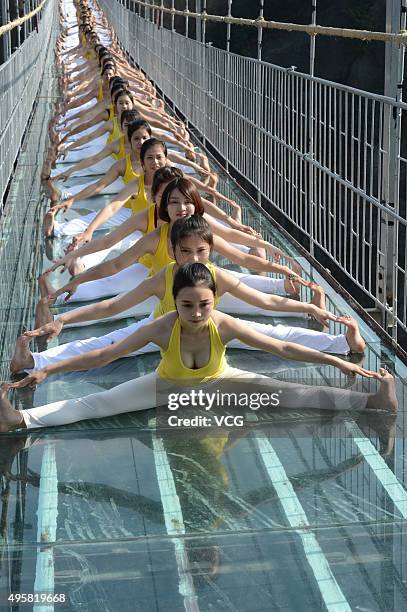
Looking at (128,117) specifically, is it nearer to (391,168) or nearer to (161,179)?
(161,179)

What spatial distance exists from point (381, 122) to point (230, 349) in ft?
4.35

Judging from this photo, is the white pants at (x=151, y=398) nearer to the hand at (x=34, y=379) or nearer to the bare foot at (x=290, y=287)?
the hand at (x=34, y=379)

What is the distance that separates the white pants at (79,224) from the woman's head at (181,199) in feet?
9.56

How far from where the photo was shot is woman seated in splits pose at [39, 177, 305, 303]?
19.5ft

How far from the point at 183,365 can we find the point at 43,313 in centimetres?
141

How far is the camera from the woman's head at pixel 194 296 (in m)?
4.65

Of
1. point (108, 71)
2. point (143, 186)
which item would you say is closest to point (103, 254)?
point (143, 186)

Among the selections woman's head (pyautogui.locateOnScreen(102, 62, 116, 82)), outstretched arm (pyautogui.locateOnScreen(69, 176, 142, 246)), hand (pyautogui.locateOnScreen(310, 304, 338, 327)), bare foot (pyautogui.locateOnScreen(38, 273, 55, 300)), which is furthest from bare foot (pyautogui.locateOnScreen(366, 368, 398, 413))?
woman's head (pyautogui.locateOnScreen(102, 62, 116, 82))

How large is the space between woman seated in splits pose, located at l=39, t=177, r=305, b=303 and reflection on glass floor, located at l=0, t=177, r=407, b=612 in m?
1.13

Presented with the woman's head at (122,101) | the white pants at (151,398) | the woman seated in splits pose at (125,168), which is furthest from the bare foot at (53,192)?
the white pants at (151,398)

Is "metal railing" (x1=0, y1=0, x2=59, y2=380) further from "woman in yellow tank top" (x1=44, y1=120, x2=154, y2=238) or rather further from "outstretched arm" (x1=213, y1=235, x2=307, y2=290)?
"outstretched arm" (x1=213, y1=235, x2=307, y2=290)

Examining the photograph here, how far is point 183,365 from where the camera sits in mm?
4828

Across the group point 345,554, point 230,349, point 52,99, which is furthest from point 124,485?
point 52,99

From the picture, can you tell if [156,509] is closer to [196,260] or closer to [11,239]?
[196,260]
